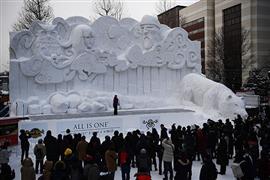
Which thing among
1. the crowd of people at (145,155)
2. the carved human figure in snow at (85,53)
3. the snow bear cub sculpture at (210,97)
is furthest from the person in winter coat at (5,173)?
the snow bear cub sculpture at (210,97)

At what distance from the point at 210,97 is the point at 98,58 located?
613 centimetres

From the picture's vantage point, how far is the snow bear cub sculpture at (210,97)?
52.6 ft

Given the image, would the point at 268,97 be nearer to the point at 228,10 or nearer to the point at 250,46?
the point at 250,46

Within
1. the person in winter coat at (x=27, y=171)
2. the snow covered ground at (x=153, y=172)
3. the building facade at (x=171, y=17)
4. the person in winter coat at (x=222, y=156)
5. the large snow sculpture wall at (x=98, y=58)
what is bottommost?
the snow covered ground at (x=153, y=172)

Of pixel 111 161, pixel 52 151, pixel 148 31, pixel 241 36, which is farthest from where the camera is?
pixel 241 36

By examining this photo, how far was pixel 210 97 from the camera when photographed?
1672cm

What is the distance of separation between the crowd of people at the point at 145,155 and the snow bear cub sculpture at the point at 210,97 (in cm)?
461

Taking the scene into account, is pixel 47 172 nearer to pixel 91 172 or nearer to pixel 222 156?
pixel 91 172

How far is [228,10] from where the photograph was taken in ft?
121

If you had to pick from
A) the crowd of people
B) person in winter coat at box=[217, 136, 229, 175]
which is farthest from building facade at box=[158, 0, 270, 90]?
person in winter coat at box=[217, 136, 229, 175]

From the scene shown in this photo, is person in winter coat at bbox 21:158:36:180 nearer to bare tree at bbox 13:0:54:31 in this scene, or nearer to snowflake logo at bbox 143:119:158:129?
snowflake logo at bbox 143:119:158:129

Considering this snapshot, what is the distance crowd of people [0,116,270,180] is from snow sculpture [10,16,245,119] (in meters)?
6.45

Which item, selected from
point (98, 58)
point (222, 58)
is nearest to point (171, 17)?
point (222, 58)

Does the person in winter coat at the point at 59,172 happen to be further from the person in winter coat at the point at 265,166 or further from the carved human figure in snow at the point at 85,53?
the carved human figure in snow at the point at 85,53
